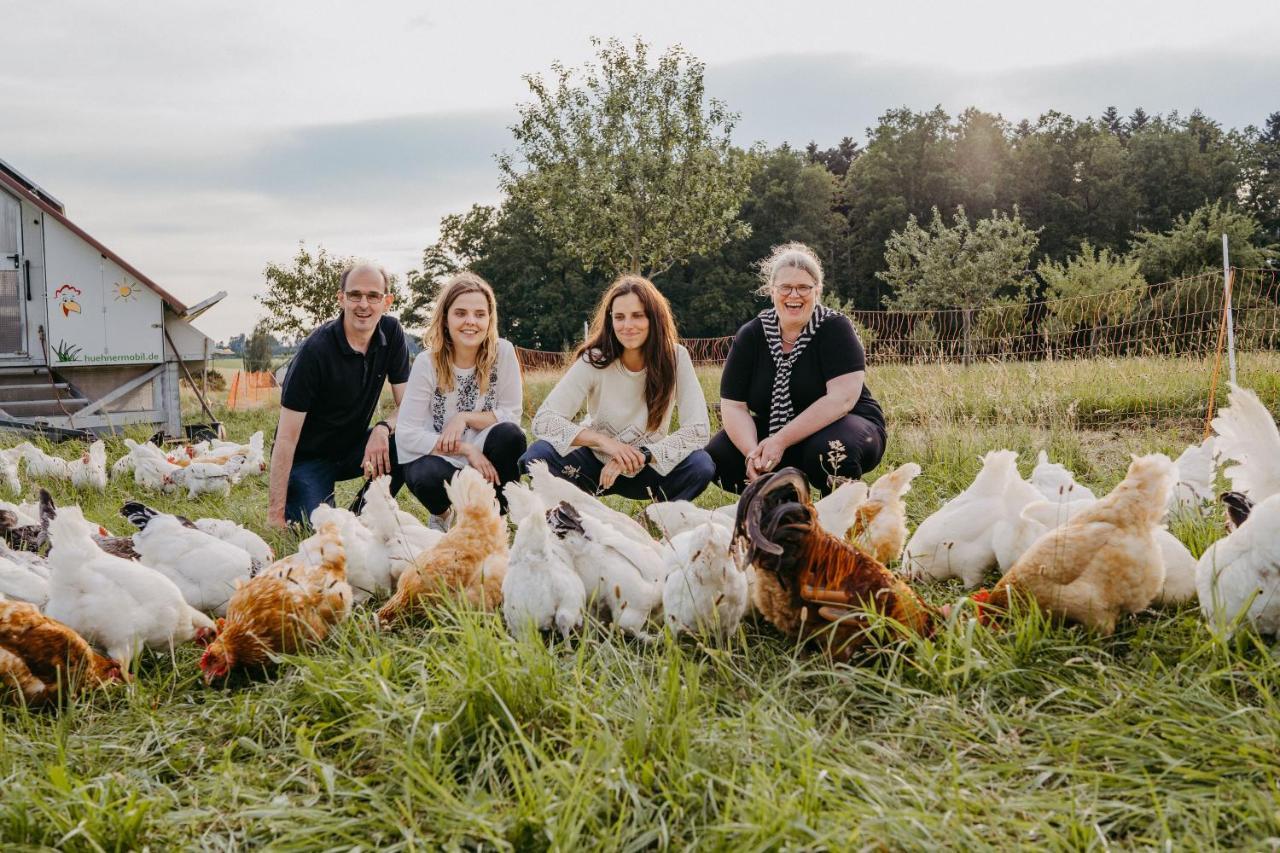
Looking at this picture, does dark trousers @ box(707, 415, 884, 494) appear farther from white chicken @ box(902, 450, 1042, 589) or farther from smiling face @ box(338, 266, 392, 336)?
smiling face @ box(338, 266, 392, 336)

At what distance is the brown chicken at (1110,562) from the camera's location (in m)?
2.49

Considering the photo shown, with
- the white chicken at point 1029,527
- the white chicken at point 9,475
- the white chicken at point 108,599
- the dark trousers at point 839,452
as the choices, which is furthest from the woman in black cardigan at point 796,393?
the white chicken at point 9,475

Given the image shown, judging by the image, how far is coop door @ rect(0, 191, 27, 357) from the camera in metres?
11.4

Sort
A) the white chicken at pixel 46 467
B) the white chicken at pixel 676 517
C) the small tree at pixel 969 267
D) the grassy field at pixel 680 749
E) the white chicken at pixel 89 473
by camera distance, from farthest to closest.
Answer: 1. the small tree at pixel 969 267
2. the white chicken at pixel 46 467
3. the white chicken at pixel 89 473
4. the white chicken at pixel 676 517
5. the grassy field at pixel 680 749

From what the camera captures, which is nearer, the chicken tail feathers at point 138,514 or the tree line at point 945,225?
the chicken tail feathers at point 138,514

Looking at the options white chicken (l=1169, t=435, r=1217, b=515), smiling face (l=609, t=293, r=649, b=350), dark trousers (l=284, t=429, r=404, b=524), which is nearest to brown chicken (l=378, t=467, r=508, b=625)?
smiling face (l=609, t=293, r=649, b=350)

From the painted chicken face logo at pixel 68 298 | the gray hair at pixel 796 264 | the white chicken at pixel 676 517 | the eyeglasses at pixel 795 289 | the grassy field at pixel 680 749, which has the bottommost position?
the grassy field at pixel 680 749

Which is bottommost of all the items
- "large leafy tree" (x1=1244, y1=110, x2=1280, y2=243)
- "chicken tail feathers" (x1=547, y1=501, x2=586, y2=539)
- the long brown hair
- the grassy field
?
the grassy field

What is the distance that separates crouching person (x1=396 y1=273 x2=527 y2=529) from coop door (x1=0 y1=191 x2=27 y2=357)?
10.4 m

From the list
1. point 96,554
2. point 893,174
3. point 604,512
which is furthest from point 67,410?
point 893,174

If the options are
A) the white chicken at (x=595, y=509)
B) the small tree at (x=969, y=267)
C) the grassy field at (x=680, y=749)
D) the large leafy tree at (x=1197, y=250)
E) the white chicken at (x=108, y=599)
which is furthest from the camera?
the small tree at (x=969, y=267)

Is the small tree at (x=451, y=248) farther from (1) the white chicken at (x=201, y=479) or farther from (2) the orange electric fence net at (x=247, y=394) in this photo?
(1) the white chicken at (x=201, y=479)

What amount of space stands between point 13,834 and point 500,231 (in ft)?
150

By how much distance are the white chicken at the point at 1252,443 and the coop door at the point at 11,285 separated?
14.2 m
